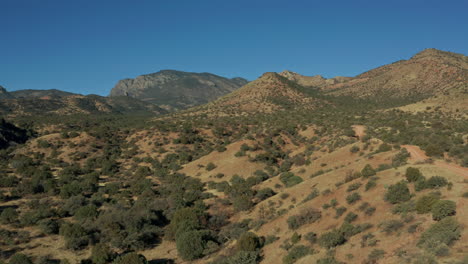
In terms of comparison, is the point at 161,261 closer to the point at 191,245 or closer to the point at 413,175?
the point at 191,245

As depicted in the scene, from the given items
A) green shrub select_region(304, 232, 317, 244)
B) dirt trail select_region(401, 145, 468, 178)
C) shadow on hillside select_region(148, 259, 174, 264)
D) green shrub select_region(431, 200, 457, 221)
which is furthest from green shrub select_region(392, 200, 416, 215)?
shadow on hillside select_region(148, 259, 174, 264)

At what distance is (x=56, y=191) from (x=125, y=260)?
23960 mm

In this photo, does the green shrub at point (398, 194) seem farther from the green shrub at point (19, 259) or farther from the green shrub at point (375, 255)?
the green shrub at point (19, 259)

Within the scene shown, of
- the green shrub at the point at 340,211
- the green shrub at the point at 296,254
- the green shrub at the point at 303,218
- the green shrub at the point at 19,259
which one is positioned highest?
the green shrub at the point at 19,259

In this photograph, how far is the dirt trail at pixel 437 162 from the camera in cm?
2321

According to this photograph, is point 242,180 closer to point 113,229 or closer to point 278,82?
point 113,229

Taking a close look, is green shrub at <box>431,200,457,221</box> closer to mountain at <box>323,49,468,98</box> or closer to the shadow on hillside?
the shadow on hillside

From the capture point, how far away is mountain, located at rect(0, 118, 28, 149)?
73.9 m

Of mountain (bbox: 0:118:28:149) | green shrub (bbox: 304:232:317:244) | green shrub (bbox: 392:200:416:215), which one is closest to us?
green shrub (bbox: 392:200:416:215)

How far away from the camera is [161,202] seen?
3338cm

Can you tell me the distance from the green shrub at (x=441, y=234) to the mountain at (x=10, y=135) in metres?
86.3

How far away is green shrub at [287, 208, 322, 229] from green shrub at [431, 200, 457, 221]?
307 inches

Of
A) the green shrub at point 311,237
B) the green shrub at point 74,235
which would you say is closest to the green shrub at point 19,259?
the green shrub at point 74,235

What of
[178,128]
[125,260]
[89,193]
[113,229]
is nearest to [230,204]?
[113,229]
